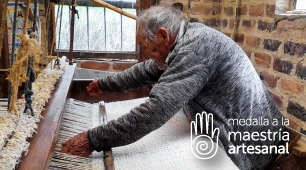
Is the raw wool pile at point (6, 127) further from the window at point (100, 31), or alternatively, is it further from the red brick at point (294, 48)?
the window at point (100, 31)

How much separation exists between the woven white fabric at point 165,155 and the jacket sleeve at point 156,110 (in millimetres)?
49

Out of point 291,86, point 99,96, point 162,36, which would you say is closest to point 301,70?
point 291,86

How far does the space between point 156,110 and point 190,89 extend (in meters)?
0.13

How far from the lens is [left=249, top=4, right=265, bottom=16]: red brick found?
1.85 meters

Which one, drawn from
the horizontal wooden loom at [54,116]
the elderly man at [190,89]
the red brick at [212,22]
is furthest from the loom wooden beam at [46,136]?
the red brick at [212,22]

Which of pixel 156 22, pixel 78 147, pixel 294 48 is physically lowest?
pixel 78 147

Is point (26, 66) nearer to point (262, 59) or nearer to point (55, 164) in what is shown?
point (55, 164)

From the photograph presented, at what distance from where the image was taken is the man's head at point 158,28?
1.16 metres

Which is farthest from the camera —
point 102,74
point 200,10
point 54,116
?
point 200,10

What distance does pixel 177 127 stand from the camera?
1248mm

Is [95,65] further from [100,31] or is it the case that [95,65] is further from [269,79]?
[269,79]

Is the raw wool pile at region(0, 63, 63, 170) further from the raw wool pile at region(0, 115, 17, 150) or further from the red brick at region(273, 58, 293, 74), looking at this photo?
the red brick at region(273, 58, 293, 74)

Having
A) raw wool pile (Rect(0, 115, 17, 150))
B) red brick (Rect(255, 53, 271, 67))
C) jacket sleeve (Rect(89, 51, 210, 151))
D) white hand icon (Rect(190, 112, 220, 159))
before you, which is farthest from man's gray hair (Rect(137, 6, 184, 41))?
red brick (Rect(255, 53, 271, 67))

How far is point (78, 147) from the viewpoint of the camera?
954mm
